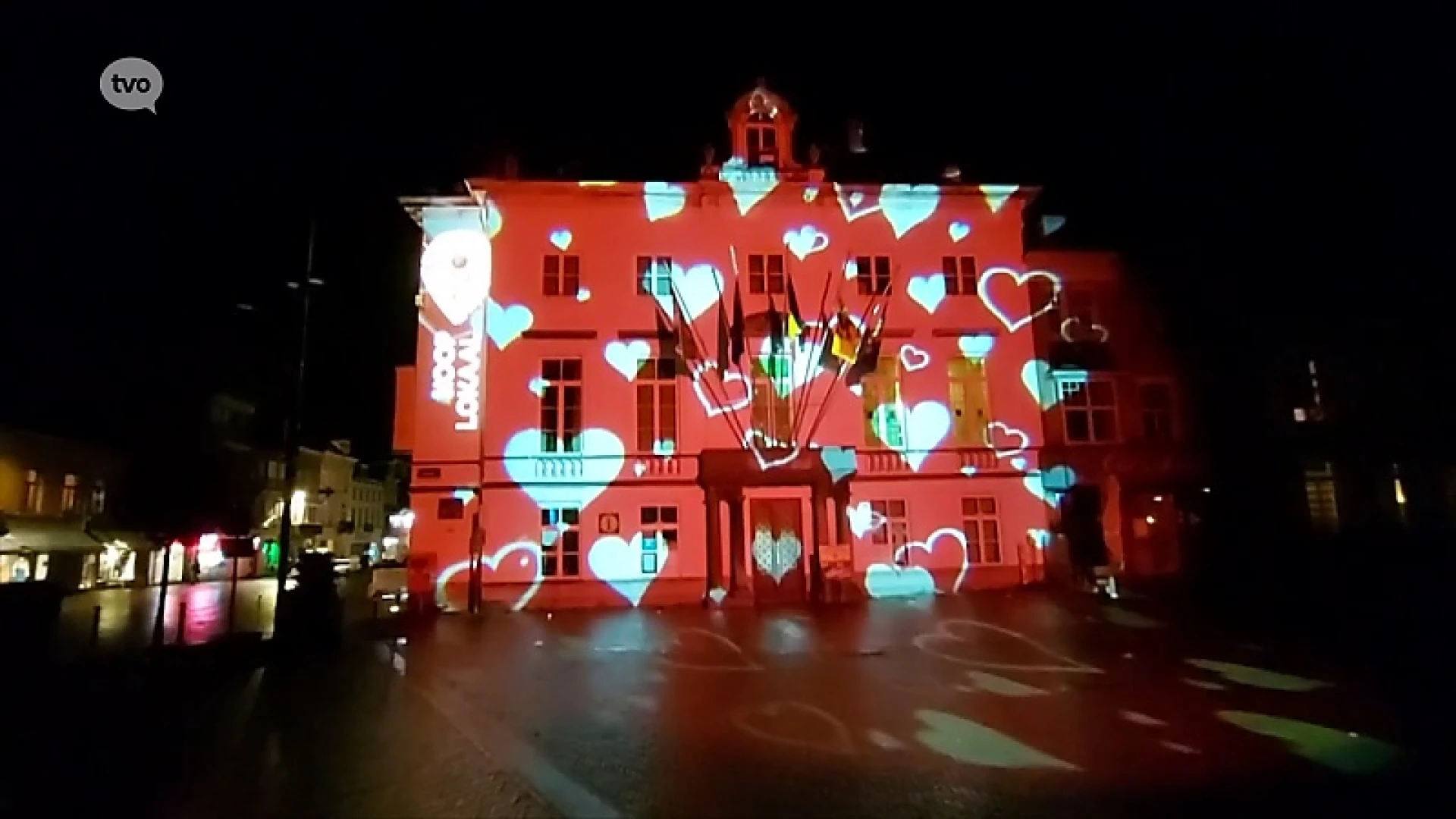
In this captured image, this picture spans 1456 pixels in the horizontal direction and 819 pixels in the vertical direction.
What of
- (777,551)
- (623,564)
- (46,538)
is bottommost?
(623,564)

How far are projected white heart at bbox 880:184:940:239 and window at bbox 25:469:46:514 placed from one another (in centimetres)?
3923

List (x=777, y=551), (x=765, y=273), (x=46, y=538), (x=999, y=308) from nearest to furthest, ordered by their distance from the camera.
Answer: (x=777, y=551)
(x=765, y=273)
(x=999, y=308)
(x=46, y=538)

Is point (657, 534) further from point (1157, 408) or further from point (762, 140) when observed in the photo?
point (1157, 408)

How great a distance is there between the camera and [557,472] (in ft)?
77.7

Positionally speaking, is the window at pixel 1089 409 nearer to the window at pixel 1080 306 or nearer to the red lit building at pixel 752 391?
the red lit building at pixel 752 391

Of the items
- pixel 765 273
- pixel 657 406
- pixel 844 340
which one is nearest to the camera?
pixel 844 340

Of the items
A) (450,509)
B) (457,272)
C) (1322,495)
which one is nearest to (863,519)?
(450,509)

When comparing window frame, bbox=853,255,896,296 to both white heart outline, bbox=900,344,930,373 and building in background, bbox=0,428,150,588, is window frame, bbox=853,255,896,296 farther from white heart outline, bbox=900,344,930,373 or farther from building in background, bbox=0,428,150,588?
building in background, bbox=0,428,150,588

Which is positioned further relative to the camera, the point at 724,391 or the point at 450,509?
the point at 724,391

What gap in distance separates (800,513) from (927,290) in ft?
26.7

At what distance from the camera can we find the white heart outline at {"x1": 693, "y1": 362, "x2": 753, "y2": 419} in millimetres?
24219

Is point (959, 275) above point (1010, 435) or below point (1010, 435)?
above

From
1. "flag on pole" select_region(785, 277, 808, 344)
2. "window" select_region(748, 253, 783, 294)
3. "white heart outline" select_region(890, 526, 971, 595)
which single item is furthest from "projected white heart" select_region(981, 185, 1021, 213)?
"white heart outline" select_region(890, 526, 971, 595)

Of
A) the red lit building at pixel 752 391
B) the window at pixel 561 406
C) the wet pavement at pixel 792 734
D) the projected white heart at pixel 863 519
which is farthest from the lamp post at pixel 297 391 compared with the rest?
the projected white heart at pixel 863 519
